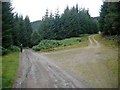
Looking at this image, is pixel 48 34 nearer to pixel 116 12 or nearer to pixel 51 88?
pixel 116 12

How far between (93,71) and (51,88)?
21.3 feet

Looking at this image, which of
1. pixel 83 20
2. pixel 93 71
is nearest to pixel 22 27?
pixel 83 20

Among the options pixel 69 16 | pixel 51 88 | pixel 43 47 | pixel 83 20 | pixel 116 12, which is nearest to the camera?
pixel 51 88

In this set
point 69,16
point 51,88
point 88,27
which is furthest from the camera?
point 88,27

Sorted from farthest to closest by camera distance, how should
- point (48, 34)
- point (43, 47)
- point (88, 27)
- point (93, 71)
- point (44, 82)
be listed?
1. point (88, 27)
2. point (48, 34)
3. point (43, 47)
4. point (93, 71)
5. point (44, 82)

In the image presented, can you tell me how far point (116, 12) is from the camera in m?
33.5

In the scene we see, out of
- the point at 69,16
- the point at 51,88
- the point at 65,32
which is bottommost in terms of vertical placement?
the point at 51,88

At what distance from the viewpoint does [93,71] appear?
19.5 meters

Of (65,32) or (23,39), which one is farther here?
(23,39)

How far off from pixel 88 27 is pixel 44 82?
8319 centimetres

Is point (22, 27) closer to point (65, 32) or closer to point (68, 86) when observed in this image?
point (65, 32)

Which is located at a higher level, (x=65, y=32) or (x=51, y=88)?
(x=65, y=32)

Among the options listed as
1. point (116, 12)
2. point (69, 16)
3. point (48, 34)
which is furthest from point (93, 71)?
point (69, 16)

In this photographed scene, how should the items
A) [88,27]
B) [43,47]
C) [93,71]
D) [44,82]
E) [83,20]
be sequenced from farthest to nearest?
[88,27] < [83,20] < [43,47] < [93,71] < [44,82]
